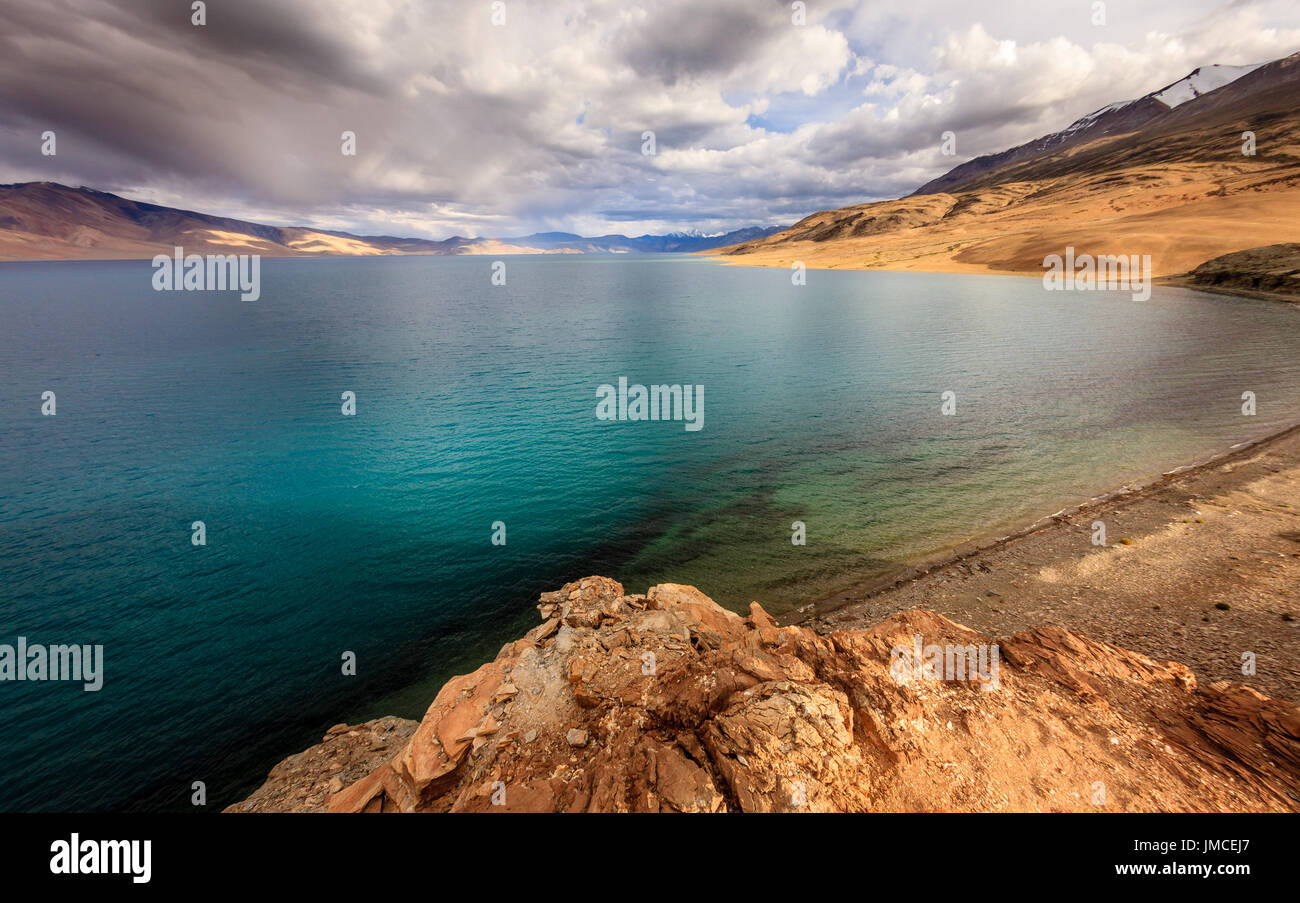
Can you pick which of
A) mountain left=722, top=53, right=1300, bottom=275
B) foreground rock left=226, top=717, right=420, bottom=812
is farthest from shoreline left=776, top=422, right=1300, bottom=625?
mountain left=722, top=53, right=1300, bottom=275

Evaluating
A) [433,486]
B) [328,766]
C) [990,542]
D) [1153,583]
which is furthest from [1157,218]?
[328,766]

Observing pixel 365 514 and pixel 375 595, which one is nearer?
pixel 375 595

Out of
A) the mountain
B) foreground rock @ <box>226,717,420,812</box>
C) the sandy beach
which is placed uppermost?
the mountain

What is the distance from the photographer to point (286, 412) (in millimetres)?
35500

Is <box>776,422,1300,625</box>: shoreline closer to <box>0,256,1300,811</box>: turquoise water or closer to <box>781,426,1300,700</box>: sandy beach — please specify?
<box>781,426,1300,700</box>: sandy beach

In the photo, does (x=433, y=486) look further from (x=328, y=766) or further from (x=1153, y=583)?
(x=1153, y=583)

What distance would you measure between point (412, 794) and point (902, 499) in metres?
22.8

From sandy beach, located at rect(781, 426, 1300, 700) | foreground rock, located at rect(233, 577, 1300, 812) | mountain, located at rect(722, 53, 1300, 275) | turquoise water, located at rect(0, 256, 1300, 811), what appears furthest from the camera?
mountain, located at rect(722, 53, 1300, 275)

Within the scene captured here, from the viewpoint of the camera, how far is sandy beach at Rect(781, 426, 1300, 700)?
13375 mm

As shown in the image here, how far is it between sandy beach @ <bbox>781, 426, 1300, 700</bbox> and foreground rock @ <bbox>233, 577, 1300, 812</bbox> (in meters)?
5.54

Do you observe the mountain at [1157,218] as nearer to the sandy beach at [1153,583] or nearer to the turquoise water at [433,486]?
the turquoise water at [433,486]

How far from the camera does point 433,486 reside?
25.2 meters
